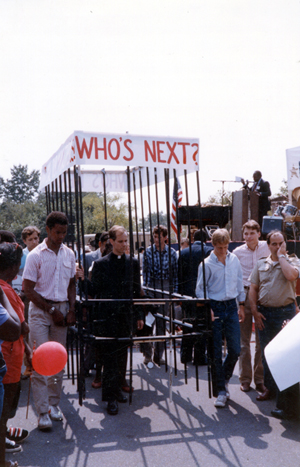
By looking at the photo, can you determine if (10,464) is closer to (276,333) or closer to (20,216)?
(276,333)

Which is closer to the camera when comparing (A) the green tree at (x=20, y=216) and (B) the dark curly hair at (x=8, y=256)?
(B) the dark curly hair at (x=8, y=256)

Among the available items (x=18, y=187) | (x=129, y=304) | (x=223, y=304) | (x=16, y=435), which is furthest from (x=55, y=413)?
(x=18, y=187)

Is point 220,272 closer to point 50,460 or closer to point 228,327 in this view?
point 228,327

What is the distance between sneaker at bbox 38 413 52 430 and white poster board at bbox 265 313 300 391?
254cm

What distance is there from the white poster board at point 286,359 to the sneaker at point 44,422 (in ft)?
8.34

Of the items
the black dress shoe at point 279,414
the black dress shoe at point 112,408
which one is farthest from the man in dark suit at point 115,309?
the black dress shoe at point 279,414

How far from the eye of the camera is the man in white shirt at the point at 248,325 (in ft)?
18.4

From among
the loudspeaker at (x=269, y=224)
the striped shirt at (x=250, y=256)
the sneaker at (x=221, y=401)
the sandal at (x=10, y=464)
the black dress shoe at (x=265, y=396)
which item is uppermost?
the loudspeaker at (x=269, y=224)

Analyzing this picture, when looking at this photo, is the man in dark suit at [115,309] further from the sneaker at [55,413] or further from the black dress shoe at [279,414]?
the black dress shoe at [279,414]

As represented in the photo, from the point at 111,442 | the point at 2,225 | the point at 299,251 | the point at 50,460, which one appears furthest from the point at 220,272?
the point at 2,225

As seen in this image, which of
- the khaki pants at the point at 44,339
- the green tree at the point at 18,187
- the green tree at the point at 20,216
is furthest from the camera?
the green tree at the point at 18,187

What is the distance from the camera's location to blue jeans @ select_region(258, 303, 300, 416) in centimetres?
457

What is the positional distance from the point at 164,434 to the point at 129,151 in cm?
264

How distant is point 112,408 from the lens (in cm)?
485
